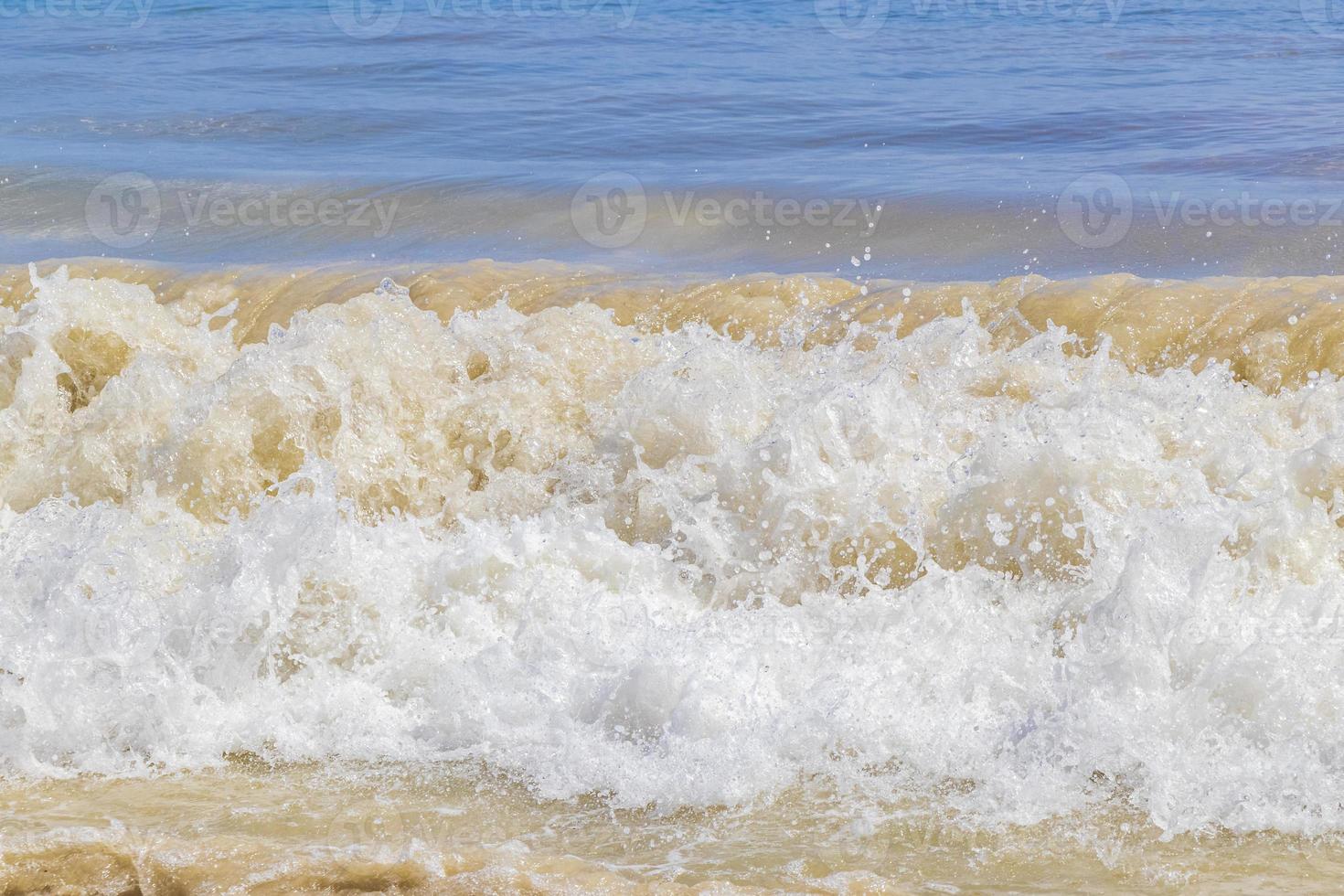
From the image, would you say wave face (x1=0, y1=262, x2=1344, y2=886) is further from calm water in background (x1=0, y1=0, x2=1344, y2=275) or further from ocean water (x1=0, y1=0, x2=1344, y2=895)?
calm water in background (x1=0, y1=0, x2=1344, y2=275)

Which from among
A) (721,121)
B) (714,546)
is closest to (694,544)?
(714,546)

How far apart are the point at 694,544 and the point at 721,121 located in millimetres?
7455

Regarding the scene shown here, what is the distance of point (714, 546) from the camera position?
391cm

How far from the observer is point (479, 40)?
1594 cm

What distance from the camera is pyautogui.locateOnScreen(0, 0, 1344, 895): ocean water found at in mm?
2678

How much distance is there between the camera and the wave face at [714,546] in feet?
9.52

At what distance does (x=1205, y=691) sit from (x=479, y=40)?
1442cm

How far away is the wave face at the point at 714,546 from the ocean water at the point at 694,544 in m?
0.01

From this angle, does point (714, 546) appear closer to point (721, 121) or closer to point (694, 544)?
point (694, 544)

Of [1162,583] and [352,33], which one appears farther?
[352,33]

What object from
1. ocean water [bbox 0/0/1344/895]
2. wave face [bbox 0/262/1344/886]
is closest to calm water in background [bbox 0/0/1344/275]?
ocean water [bbox 0/0/1344/895]

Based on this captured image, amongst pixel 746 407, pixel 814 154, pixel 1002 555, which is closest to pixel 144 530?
pixel 746 407

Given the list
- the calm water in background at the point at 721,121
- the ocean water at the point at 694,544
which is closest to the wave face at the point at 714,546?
the ocean water at the point at 694,544

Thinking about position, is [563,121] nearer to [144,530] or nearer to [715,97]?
[715,97]
